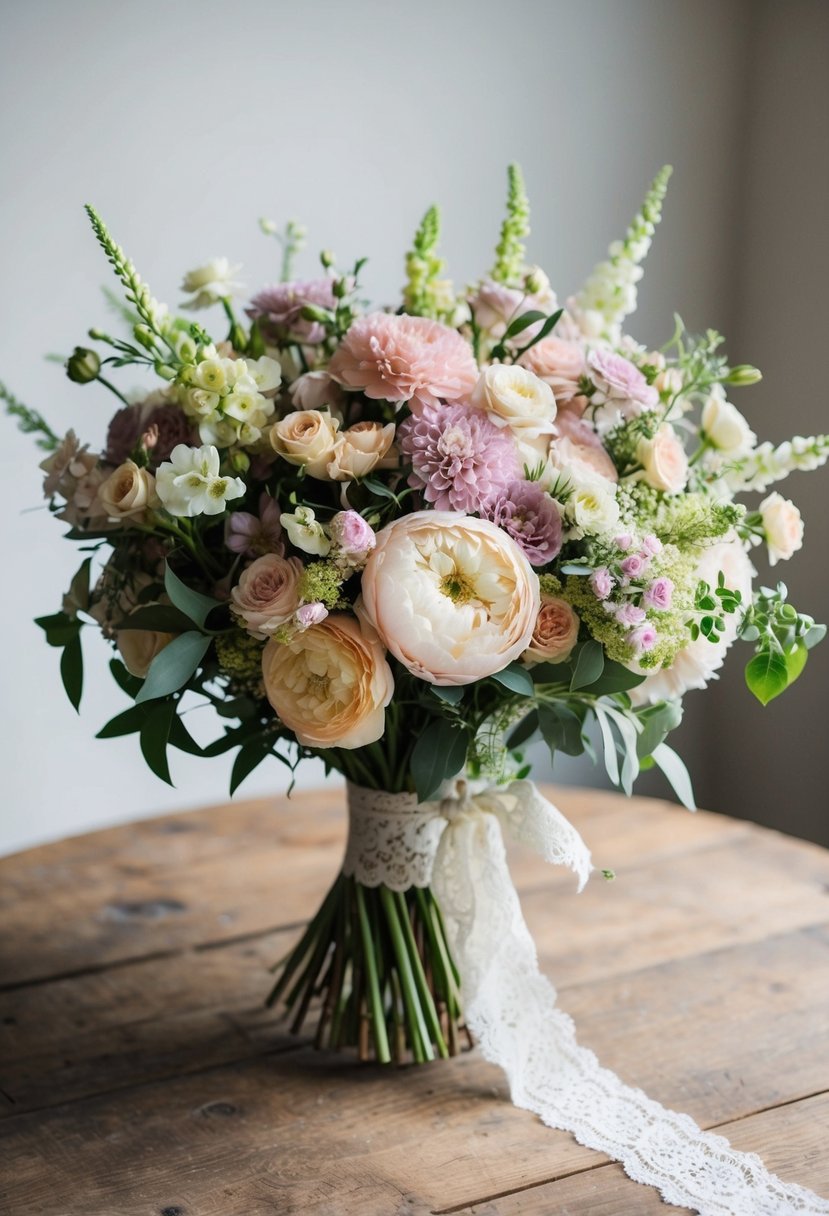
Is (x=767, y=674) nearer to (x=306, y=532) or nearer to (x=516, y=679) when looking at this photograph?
(x=516, y=679)


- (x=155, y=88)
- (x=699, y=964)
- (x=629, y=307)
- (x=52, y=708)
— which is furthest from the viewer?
(x=52, y=708)

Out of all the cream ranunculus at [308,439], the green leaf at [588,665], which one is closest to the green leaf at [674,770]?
the green leaf at [588,665]

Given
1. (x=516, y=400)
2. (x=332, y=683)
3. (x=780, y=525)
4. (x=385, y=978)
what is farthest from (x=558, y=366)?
(x=385, y=978)

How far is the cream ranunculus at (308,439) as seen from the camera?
0.90 m

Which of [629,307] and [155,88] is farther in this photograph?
[155,88]

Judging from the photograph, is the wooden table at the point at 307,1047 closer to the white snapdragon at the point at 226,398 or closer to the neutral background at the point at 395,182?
the white snapdragon at the point at 226,398

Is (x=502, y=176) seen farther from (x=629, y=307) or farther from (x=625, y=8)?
(x=629, y=307)

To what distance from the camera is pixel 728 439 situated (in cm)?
103

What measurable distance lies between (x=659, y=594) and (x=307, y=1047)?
54 cm

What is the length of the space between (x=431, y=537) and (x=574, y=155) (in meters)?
1.77

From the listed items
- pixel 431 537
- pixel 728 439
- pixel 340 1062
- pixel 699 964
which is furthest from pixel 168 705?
pixel 699 964

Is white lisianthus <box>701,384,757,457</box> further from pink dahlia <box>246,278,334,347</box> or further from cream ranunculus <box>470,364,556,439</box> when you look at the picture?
pink dahlia <box>246,278,334,347</box>

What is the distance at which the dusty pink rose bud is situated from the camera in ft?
2.84

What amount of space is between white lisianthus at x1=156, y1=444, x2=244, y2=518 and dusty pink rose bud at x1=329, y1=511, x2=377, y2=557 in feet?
0.26
